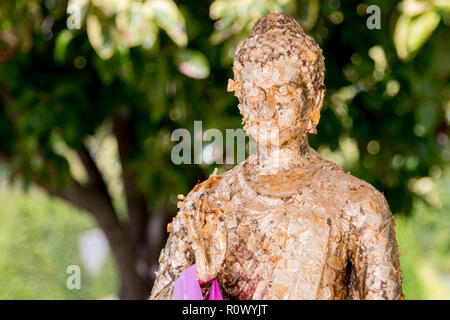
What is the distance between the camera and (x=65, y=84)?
3.68 metres

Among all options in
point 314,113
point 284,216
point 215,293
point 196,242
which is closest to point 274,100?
point 314,113

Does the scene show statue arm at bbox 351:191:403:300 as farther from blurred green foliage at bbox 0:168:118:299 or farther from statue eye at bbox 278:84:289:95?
blurred green foliage at bbox 0:168:118:299

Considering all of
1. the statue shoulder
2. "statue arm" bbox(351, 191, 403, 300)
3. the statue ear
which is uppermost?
the statue ear

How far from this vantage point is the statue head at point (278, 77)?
170 cm

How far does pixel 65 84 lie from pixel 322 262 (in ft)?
8.05

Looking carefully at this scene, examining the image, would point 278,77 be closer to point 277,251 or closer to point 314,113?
point 314,113

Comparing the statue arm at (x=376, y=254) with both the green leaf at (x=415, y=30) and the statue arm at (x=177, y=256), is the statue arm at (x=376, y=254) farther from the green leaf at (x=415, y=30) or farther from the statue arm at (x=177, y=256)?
the green leaf at (x=415, y=30)

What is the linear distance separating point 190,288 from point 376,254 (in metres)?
0.48

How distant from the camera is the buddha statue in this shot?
1638mm

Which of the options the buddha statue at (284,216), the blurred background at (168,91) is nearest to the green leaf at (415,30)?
the blurred background at (168,91)

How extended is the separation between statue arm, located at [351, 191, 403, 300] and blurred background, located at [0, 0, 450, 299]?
0.90m

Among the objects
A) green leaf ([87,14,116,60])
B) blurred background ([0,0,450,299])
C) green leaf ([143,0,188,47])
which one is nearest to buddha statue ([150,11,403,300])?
blurred background ([0,0,450,299])
